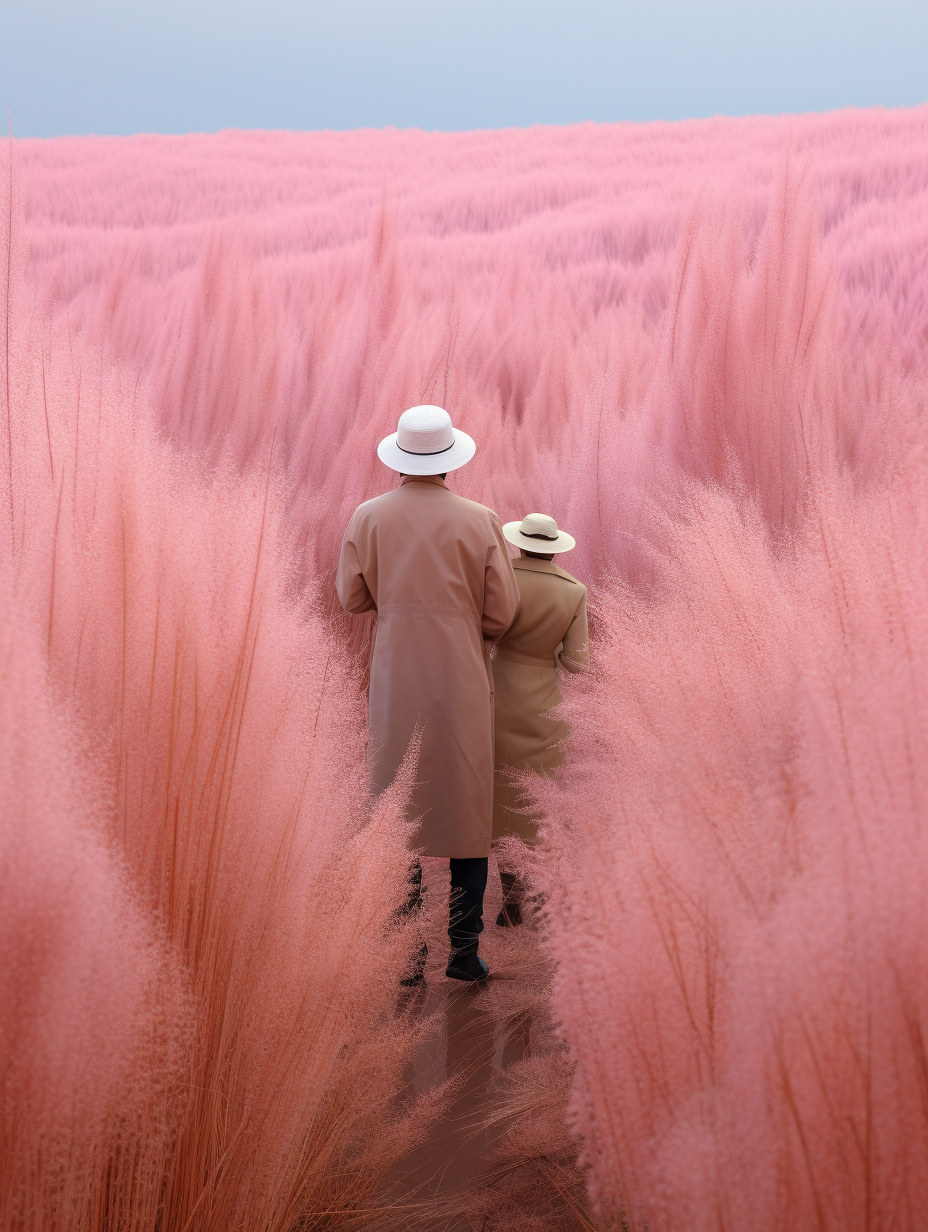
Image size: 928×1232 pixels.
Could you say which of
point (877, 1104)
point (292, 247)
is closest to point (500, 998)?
point (877, 1104)

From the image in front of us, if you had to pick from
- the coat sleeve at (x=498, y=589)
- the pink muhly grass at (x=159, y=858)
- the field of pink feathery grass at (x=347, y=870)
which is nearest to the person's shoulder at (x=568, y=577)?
the coat sleeve at (x=498, y=589)

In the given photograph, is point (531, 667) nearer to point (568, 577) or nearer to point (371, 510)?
point (568, 577)

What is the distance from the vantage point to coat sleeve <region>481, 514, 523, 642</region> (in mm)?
1705

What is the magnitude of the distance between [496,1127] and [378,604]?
0.95m

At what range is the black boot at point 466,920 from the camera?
159 cm

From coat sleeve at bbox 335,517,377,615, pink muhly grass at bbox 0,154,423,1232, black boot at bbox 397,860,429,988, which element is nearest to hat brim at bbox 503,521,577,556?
coat sleeve at bbox 335,517,377,615

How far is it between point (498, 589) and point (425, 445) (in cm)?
32

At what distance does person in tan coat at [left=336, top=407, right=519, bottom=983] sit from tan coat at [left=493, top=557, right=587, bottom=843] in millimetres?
158

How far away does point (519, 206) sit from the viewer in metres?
5.04

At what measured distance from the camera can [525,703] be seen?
191 cm

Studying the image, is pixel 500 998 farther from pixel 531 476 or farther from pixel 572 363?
pixel 572 363

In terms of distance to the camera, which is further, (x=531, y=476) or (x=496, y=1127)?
(x=531, y=476)

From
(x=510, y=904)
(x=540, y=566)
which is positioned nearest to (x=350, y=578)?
(x=540, y=566)

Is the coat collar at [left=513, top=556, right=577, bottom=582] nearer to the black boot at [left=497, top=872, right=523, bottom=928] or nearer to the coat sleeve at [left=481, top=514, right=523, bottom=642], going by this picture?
the coat sleeve at [left=481, top=514, right=523, bottom=642]
